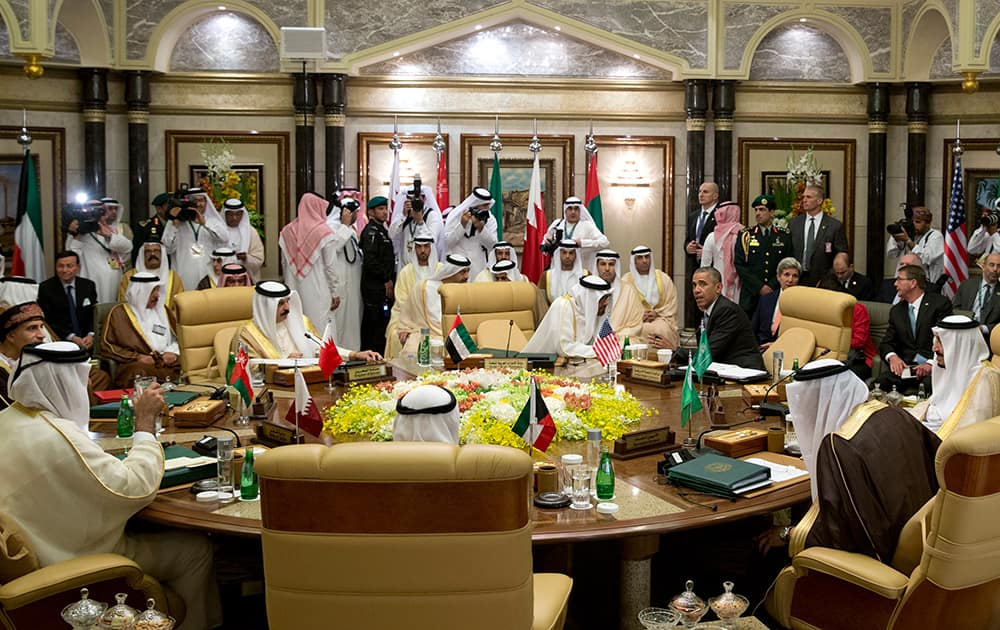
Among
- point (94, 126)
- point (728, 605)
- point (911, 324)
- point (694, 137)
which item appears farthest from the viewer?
point (694, 137)

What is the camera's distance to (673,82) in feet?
37.4

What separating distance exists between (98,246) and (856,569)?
7476 millimetres

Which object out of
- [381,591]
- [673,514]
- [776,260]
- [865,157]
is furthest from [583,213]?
[381,591]

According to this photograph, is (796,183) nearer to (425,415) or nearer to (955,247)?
(955,247)

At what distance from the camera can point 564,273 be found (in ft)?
30.0

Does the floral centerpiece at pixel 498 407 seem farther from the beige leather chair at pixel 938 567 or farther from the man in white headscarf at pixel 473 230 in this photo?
the man in white headscarf at pixel 473 230

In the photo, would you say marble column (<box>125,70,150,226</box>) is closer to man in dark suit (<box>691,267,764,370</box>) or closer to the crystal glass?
man in dark suit (<box>691,267,764,370</box>)

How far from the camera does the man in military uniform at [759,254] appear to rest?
31.5 ft

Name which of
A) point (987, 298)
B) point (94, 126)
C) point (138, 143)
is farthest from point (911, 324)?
point (94, 126)

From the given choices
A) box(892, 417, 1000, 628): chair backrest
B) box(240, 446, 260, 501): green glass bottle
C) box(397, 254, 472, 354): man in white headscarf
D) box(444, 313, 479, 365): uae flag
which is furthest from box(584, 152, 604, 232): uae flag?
box(892, 417, 1000, 628): chair backrest

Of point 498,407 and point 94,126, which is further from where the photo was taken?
point 94,126

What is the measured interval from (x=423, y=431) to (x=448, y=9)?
8.16 metres

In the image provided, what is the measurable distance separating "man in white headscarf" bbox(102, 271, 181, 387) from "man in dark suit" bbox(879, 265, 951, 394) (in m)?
4.79

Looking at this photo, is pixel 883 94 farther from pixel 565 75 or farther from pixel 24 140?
pixel 24 140
